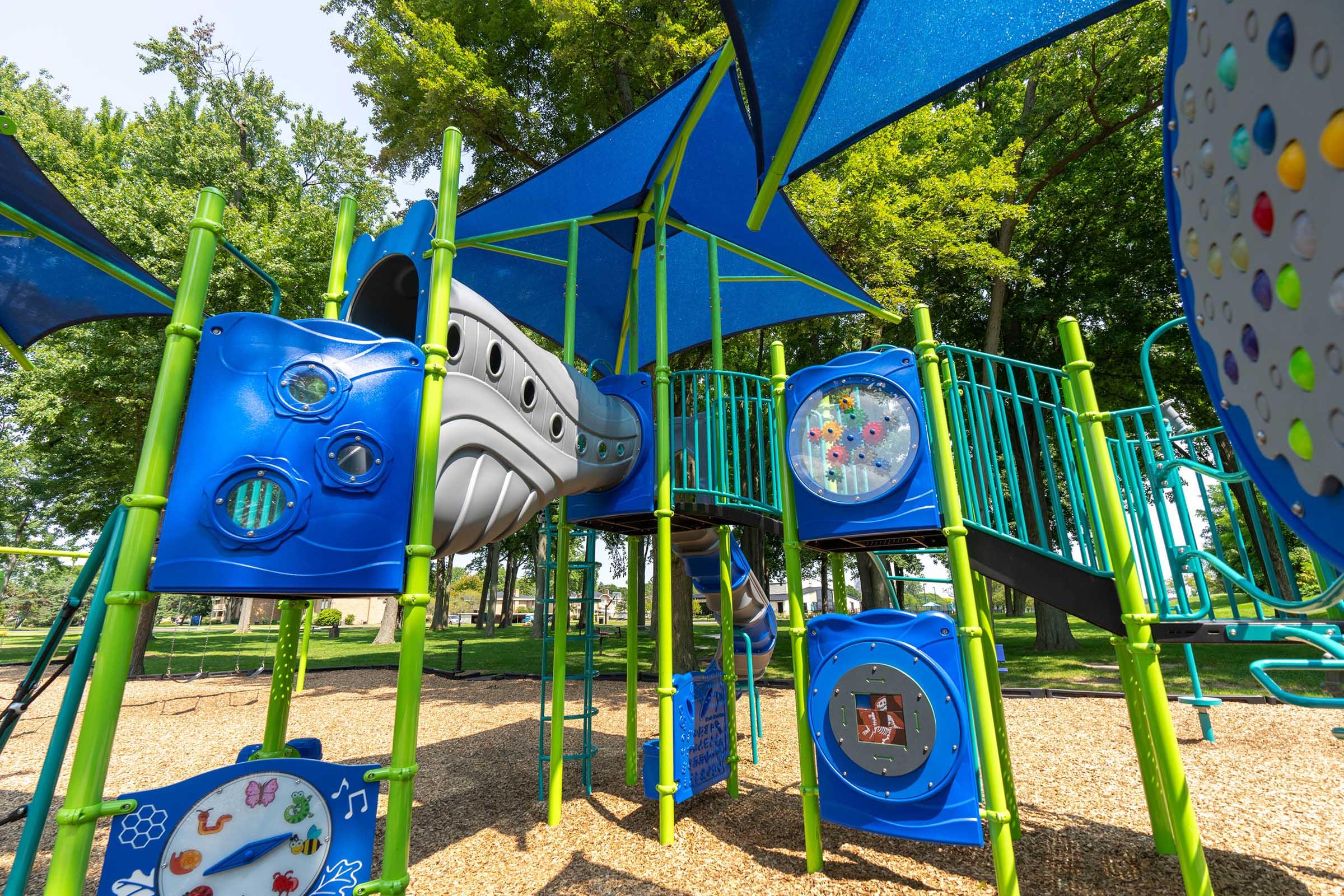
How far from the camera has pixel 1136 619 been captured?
3645 millimetres

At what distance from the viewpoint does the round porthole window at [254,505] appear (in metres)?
2.93

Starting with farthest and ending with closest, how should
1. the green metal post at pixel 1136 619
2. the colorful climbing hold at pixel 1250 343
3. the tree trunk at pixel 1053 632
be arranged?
1. the tree trunk at pixel 1053 632
2. the green metal post at pixel 1136 619
3. the colorful climbing hold at pixel 1250 343

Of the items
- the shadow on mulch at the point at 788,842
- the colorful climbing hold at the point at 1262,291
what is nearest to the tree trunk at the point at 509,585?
the shadow on mulch at the point at 788,842

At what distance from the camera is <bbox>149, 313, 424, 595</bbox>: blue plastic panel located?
2869 mm

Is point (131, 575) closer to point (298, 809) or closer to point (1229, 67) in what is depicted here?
point (298, 809)

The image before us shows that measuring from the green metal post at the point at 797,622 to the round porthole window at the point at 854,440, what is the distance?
154mm

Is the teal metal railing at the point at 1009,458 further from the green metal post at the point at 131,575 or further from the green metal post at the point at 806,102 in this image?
the green metal post at the point at 131,575

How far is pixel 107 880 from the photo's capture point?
8.60 ft

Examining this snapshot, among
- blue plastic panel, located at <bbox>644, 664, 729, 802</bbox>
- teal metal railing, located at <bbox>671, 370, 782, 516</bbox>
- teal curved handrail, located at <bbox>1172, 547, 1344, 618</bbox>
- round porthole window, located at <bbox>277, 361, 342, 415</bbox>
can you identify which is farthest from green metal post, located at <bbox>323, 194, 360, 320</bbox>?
teal curved handrail, located at <bbox>1172, 547, 1344, 618</bbox>

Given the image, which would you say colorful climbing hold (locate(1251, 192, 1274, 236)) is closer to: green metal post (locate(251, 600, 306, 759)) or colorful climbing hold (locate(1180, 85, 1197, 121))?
colorful climbing hold (locate(1180, 85, 1197, 121))

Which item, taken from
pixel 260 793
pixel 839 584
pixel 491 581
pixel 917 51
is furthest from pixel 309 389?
pixel 491 581

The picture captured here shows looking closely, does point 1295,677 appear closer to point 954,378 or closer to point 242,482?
point 954,378

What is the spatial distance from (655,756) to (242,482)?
3819mm

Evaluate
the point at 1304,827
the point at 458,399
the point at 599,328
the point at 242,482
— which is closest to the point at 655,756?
the point at 458,399
